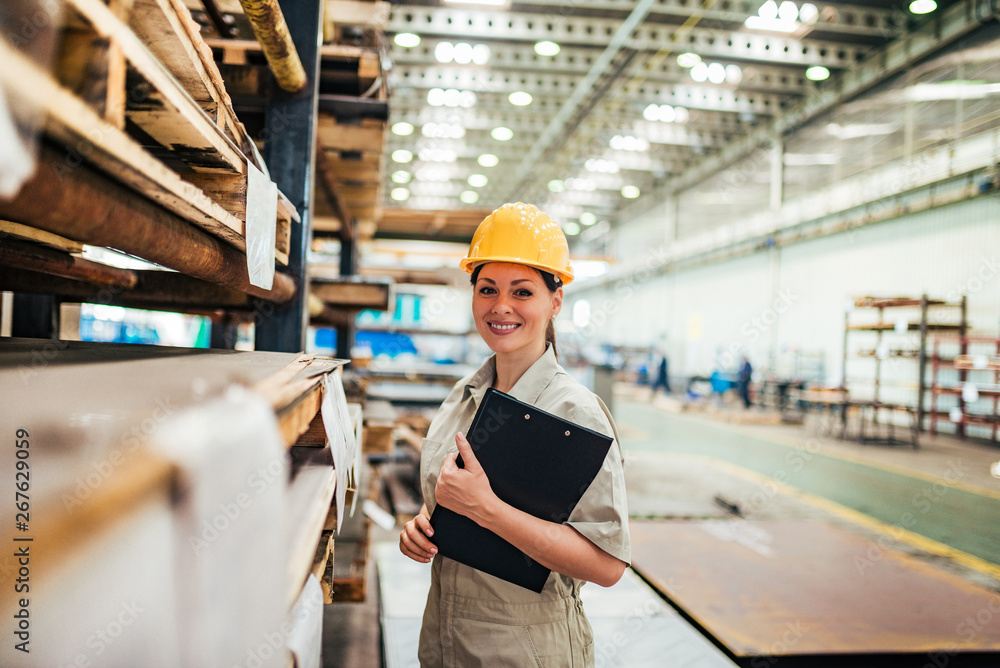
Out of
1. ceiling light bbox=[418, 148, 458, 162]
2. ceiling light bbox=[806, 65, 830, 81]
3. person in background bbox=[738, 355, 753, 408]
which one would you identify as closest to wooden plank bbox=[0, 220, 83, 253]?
ceiling light bbox=[806, 65, 830, 81]

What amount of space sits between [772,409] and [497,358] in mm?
14268

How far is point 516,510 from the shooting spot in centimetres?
122

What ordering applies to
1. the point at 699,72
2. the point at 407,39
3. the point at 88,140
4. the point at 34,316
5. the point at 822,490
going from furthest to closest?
the point at 699,72 < the point at 407,39 < the point at 822,490 < the point at 34,316 < the point at 88,140

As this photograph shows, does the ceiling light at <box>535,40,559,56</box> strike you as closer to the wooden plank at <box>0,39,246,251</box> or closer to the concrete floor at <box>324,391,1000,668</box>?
the concrete floor at <box>324,391,1000,668</box>

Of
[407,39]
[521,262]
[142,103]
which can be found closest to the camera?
[142,103]

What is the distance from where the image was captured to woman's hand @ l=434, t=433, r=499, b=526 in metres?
1.21

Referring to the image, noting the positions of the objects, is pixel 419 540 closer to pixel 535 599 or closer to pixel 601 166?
pixel 535 599

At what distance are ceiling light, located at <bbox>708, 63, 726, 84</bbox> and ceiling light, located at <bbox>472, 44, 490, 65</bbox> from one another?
13.6 ft

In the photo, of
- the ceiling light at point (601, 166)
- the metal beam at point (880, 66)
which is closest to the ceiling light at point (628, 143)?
Result: the ceiling light at point (601, 166)

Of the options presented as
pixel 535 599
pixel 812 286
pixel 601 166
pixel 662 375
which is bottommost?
pixel 662 375

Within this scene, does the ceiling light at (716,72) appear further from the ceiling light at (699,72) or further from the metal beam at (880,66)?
the metal beam at (880,66)

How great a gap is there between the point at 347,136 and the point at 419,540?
6.25 ft

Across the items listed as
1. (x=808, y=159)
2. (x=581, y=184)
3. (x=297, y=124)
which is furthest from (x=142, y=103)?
(x=581, y=184)

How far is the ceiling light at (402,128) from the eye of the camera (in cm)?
1276
